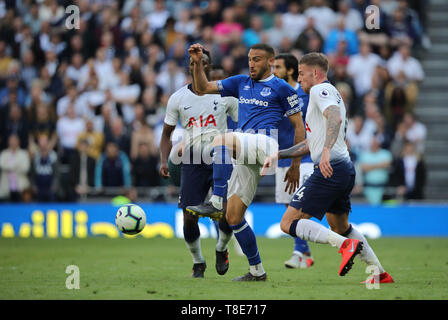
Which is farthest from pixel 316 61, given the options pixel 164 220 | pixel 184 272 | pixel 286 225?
pixel 164 220

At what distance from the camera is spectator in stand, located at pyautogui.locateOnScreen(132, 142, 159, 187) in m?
19.4

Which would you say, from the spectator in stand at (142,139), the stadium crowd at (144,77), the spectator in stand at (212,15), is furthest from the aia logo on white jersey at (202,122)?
the spectator in stand at (212,15)

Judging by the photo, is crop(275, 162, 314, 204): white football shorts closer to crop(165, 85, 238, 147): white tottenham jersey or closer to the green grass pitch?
the green grass pitch

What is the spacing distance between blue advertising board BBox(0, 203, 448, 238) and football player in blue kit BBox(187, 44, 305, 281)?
8.75 m

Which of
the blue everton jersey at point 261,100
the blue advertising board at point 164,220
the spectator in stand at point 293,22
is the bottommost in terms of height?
the blue advertising board at point 164,220

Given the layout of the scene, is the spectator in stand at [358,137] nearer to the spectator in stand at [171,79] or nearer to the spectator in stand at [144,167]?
the spectator in stand at [171,79]

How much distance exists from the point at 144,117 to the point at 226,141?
11.5m

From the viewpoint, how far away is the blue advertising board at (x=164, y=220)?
18.7m

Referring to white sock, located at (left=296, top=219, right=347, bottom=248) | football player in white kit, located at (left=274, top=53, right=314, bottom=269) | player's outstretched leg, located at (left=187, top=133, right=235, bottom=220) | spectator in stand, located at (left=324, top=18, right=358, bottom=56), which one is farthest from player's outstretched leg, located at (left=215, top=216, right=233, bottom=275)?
spectator in stand, located at (left=324, top=18, right=358, bottom=56)

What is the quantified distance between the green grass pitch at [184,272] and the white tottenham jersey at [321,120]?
1480 millimetres

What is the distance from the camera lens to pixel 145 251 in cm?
1488
